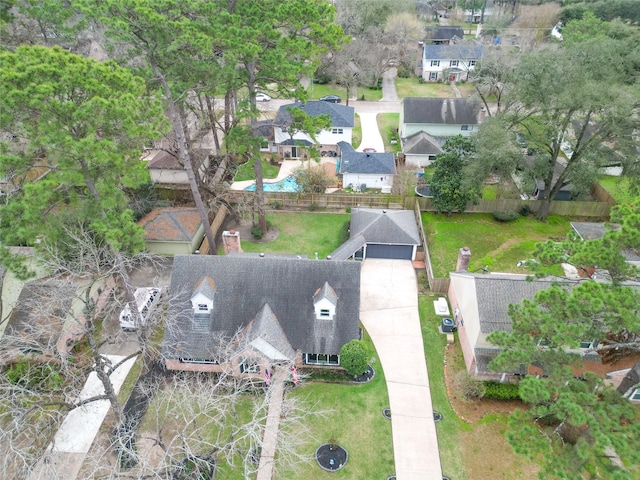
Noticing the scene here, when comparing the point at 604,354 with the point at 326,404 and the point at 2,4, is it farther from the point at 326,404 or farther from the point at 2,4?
the point at 2,4

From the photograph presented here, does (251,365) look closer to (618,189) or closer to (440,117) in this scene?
(618,189)

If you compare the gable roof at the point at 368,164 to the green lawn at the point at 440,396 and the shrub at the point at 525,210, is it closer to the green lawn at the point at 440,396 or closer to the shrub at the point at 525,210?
the shrub at the point at 525,210

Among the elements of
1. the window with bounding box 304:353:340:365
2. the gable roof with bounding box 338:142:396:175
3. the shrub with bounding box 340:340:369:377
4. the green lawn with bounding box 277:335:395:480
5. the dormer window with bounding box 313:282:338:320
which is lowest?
the green lawn with bounding box 277:335:395:480

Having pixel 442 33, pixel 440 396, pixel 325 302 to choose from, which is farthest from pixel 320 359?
pixel 442 33

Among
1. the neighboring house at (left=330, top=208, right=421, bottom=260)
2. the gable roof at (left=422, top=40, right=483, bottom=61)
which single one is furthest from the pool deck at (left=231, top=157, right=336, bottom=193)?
the gable roof at (left=422, top=40, right=483, bottom=61)

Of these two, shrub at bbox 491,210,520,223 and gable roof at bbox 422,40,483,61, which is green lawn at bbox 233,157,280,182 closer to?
shrub at bbox 491,210,520,223

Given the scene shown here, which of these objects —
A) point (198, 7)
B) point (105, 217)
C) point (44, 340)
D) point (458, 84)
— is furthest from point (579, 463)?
point (458, 84)
